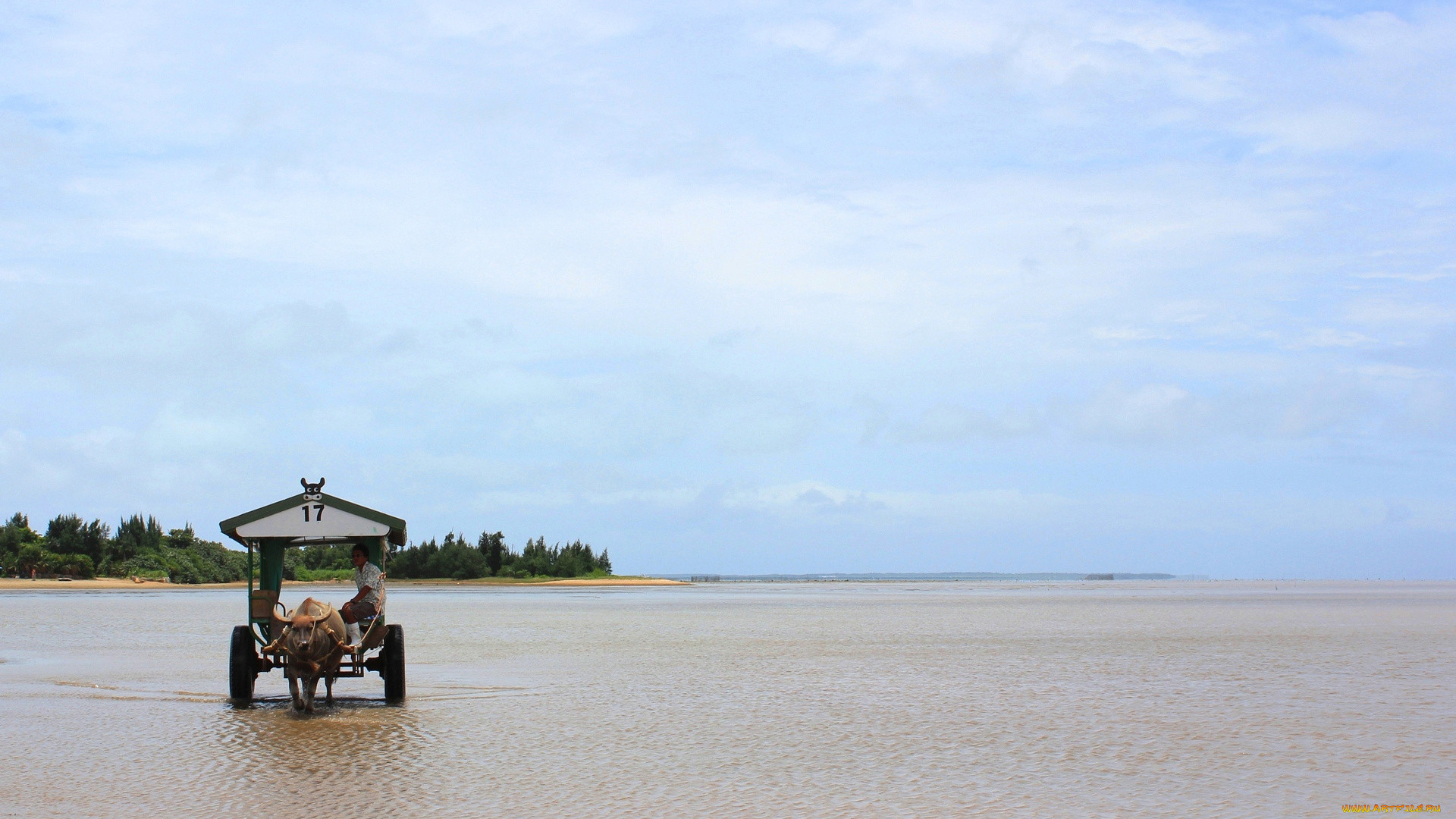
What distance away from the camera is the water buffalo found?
1479 cm

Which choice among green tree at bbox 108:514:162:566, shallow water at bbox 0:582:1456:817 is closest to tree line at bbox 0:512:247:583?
green tree at bbox 108:514:162:566

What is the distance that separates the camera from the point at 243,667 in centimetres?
Result: 1605

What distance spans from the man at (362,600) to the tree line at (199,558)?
83.7 meters

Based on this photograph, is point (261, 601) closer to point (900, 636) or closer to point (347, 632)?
point (347, 632)

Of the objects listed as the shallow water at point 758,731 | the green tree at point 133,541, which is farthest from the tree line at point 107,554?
the shallow water at point 758,731

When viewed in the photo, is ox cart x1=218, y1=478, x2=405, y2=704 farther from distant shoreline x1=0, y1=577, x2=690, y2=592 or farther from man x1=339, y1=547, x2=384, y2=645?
distant shoreline x1=0, y1=577, x2=690, y2=592

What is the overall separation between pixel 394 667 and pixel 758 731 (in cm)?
507

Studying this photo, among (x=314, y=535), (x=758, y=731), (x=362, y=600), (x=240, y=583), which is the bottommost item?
(x=758, y=731)

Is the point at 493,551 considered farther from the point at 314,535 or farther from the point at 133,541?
the point at 314,535

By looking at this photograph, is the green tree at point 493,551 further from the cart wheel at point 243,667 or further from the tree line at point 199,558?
the cart wheel at point 243,667

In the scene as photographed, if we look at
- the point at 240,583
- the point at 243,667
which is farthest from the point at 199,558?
the point at 243,667

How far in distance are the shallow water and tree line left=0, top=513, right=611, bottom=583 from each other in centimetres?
7847

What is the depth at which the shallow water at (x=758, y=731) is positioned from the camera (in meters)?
10.2

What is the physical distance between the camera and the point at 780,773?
36.9ft
